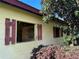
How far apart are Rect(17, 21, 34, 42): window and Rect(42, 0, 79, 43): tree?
1.12 m

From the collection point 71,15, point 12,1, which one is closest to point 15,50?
point 12,1

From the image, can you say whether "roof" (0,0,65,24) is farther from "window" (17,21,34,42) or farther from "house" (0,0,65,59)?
"window" (17,21,34,42)

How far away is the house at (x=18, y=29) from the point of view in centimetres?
742

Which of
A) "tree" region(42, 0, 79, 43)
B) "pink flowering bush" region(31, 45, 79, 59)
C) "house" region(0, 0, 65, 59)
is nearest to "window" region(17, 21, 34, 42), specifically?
"house" region(0, 0, 65, 59)

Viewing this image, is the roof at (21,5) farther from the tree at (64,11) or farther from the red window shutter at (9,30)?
the red window shutter at (9,30)

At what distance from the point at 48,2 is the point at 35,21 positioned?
1.68 metres

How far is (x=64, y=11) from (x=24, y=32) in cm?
256

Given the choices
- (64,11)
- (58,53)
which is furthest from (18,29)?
(64,11)

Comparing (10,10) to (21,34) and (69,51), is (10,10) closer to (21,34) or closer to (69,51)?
(21,34)

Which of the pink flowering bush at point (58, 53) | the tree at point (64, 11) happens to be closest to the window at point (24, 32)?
the tree at point (64, 11)

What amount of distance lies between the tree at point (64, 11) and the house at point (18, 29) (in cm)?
62

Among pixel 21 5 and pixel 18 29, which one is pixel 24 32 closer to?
pixel 18 29

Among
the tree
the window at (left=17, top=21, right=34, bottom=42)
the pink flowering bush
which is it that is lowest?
the pink flowering bush

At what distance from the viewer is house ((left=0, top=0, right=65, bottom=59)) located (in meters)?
7.42
